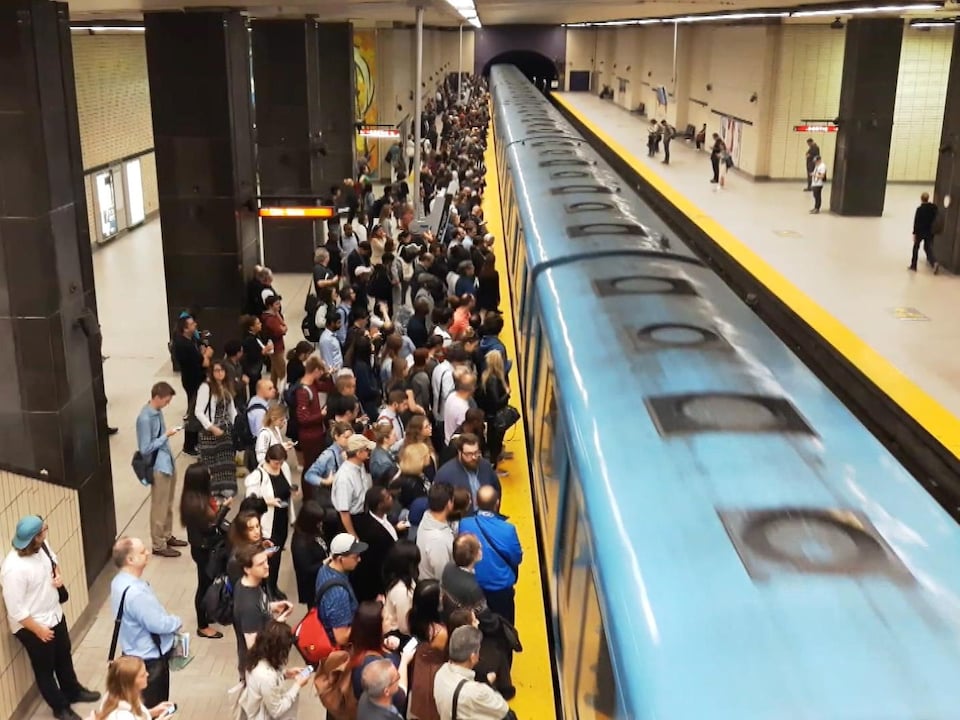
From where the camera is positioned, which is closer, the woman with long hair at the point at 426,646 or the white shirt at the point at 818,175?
the woman with long hair at the point at 426,646

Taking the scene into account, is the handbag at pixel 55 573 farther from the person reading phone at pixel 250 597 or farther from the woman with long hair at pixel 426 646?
the woman with long hair at pixel 426 646

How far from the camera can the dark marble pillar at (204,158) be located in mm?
12430

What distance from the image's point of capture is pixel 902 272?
18156 mm

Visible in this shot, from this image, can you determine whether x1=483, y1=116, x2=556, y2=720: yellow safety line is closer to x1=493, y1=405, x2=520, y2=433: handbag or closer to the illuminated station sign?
x1=493, y1=405, x2=520, y2=433: handbag

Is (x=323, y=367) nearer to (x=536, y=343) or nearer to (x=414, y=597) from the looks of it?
(x=536, y=343)

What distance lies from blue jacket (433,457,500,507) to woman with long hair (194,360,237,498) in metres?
1.96

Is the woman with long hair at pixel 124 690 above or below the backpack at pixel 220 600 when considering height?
above

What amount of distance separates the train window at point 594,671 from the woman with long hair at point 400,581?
97 cm

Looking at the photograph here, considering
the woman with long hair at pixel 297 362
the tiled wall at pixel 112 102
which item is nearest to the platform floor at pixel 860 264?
the woman with long hair at pixel 297 362

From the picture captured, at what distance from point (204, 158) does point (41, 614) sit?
25.6ft

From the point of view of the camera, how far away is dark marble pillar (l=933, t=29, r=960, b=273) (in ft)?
59.3

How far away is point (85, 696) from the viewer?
6.60m

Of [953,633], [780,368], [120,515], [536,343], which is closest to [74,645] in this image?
[120,515]

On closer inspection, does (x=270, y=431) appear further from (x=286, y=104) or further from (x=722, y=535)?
(x=286, y=104)
